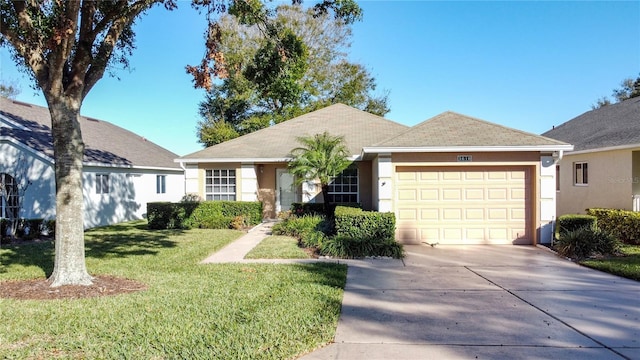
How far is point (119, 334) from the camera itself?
465 centimetres

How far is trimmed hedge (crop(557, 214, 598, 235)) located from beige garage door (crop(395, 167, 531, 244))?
814mm

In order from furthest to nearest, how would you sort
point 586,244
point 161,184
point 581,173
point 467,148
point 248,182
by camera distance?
point 161,184, point 248,182, point 581,173, point 467,148, point 586,244

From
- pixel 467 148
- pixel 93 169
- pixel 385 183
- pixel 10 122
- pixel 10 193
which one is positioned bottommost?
pixel 10 193

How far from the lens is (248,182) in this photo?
1669 cm

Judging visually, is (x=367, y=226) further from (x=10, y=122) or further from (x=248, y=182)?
(x=10, y=122)

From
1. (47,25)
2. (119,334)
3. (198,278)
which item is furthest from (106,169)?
(119,334)

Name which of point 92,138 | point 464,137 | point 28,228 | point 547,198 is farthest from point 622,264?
point 92,138

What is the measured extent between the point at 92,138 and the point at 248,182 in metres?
9.14

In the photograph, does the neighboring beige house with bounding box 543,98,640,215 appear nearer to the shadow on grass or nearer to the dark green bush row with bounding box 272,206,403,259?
the dark green bush row with bounding box 272,206,403,259

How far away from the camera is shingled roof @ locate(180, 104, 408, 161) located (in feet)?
54.3

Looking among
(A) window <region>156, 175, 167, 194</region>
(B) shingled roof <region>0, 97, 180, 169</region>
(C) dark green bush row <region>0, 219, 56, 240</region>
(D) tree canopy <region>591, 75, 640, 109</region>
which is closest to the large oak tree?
(C) dark green bush row <region>0, 219, 56, 240</region>

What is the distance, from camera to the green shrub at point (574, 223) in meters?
10.7

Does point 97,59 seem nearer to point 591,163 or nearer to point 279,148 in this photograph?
point 279,148

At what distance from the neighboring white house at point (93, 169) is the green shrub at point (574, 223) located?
56.1ft
